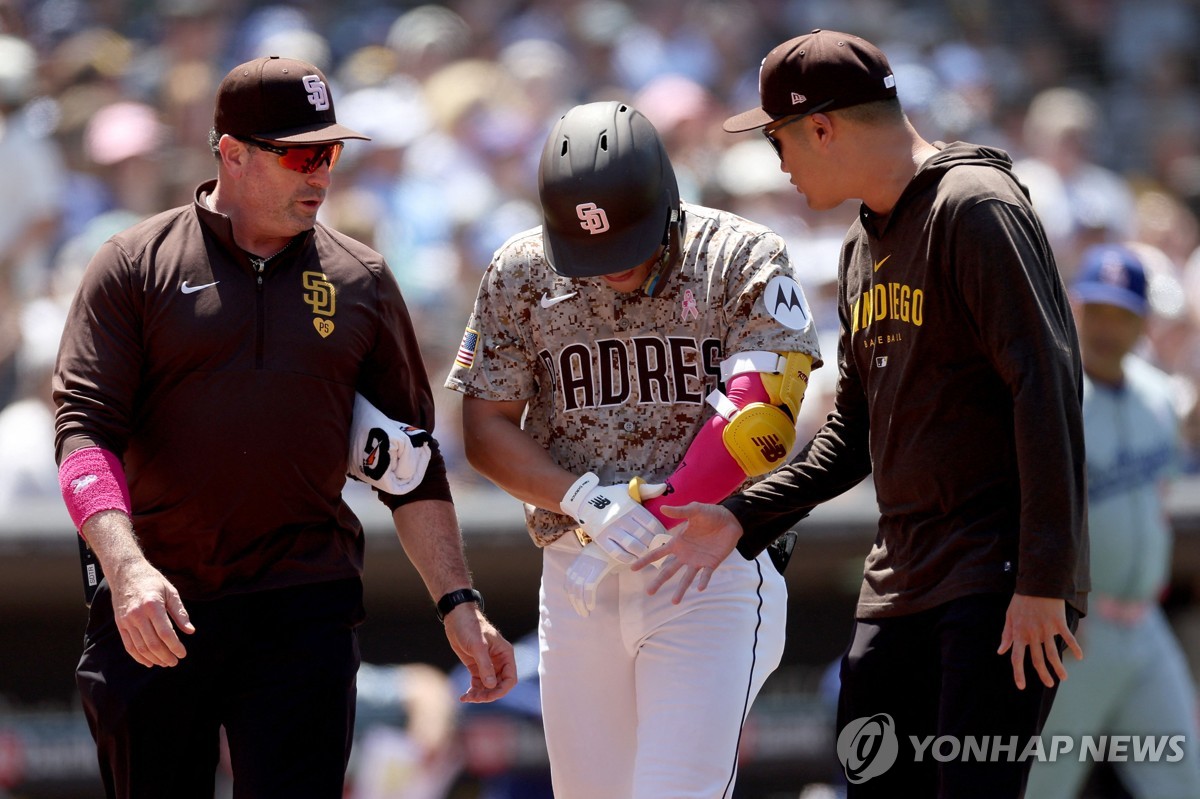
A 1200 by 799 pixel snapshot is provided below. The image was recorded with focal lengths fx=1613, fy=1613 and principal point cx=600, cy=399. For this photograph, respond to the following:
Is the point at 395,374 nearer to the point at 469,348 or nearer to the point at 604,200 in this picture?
the point at 469,348

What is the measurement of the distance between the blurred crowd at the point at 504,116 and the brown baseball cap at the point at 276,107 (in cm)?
358

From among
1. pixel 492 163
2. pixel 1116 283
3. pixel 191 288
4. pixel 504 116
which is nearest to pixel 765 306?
pixel 191 288

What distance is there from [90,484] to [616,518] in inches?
48.5

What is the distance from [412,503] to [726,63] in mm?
8191

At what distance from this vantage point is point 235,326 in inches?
153

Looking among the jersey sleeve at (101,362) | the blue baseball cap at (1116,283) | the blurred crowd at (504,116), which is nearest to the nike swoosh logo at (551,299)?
the jersey sleeve at (101,362)

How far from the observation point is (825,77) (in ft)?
12.3

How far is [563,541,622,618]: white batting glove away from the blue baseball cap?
3.11 m

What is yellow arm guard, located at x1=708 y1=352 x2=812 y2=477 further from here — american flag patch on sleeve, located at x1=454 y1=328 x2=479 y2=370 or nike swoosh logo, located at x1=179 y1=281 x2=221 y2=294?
nike swoosh logo, located at x1=179 y1=281 x2=221 y2=294

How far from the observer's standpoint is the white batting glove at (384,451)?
403 cm

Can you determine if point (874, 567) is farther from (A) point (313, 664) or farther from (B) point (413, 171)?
(B) point (413, 171)

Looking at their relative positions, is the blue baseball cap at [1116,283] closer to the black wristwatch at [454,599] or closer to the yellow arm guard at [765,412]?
the yellow arm guard at [765,412]

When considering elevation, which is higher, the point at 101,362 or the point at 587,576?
the point at 101,362

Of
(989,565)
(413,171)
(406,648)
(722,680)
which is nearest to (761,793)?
(406,648)
